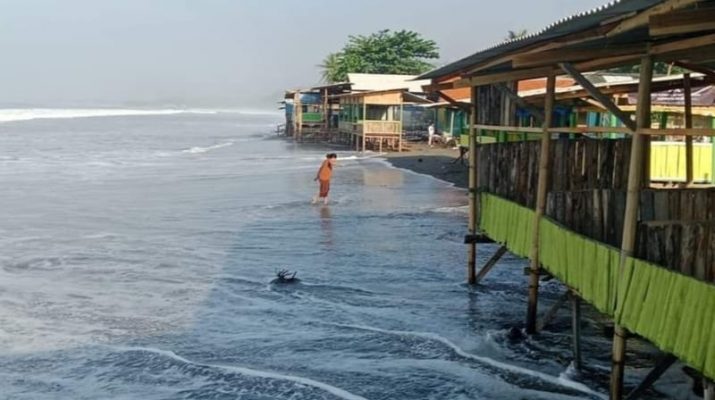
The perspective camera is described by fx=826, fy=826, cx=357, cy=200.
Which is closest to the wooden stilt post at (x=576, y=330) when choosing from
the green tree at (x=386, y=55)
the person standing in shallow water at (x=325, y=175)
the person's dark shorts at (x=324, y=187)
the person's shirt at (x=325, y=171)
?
the person standing in shallow water at (x=325, y=175)

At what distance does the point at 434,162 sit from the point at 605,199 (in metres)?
27.9

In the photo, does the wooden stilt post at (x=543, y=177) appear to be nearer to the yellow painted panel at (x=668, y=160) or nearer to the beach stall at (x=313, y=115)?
the yellow painted panel at (x=668, y=160)

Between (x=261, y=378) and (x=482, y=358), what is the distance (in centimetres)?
245

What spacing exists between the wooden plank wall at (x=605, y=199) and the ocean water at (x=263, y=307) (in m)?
1.67

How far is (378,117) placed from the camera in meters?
44.6

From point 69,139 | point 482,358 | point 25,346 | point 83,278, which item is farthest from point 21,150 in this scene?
point 482,358

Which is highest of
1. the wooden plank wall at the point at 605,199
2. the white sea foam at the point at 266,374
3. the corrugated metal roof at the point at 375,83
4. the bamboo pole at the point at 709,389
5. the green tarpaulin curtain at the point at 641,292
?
the corrugated metal roof at the point at 375,83

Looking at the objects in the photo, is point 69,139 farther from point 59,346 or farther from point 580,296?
point 580,296

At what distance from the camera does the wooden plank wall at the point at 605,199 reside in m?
5.99

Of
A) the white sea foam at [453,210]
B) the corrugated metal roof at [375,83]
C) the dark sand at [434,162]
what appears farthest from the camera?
the corrugated metal roof at [375,83]

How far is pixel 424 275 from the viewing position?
13477mm

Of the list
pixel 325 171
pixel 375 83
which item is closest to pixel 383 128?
pixel 375 83

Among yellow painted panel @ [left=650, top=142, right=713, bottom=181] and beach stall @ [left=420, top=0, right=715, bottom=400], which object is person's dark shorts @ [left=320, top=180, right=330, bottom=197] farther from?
beach stall @ [left=420, top=0, right=715, bottom=400]

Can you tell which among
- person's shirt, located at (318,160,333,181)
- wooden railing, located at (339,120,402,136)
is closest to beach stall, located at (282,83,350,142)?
wooden railing, located at (339,120,402,136)
